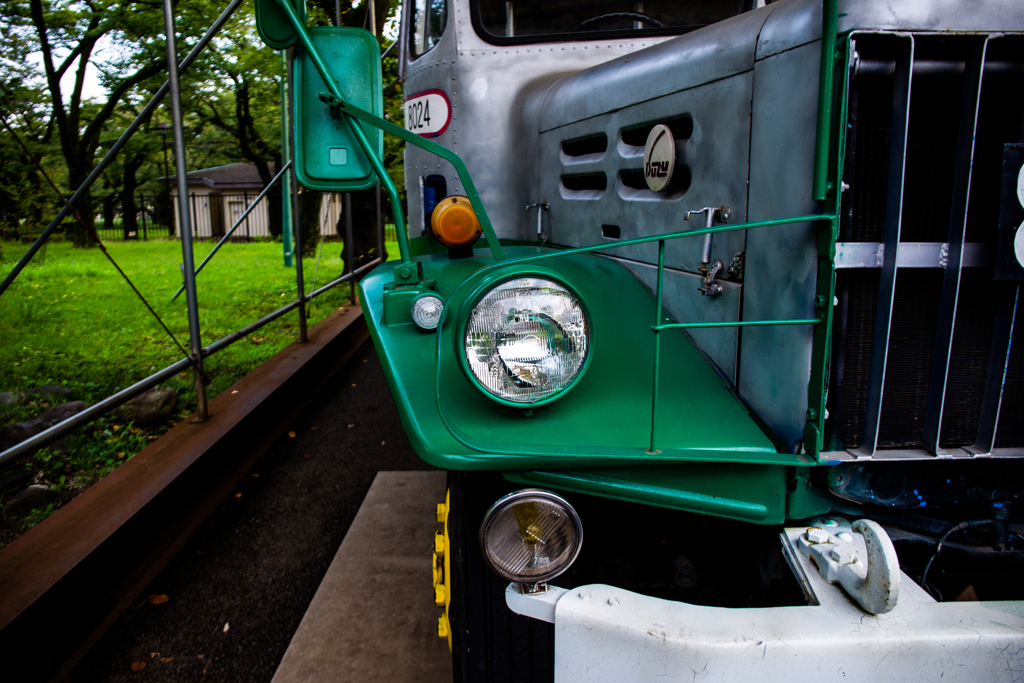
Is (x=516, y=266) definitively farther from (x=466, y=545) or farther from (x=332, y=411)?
(x=332, y=411)

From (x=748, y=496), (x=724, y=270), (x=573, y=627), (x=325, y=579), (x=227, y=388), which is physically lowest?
(x=325, y=579)

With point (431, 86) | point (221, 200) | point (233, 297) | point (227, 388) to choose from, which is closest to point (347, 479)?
point (227, 388)

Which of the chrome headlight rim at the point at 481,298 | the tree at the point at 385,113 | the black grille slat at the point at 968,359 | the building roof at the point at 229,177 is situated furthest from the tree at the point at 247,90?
the building roof at the point at 229,177

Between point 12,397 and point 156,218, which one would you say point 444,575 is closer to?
point 12,397

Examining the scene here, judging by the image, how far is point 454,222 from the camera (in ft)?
7.81

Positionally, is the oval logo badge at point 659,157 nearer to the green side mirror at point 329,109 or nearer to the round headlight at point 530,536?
the green side mirror at point 329,109

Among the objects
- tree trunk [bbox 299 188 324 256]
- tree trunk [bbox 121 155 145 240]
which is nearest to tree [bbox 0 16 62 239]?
tree trunk [bbox 121 155 145 240]

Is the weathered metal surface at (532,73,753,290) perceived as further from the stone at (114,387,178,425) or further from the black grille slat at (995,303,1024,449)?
the stone at (114,387,178,425)

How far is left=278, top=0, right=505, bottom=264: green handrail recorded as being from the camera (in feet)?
6.27

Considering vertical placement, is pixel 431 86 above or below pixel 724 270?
above

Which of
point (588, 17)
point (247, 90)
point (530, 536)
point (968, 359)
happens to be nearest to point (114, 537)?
point (530, 536)

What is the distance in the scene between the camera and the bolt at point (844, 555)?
4.25 feet

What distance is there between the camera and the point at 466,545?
1.56m

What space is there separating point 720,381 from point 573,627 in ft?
2.43
